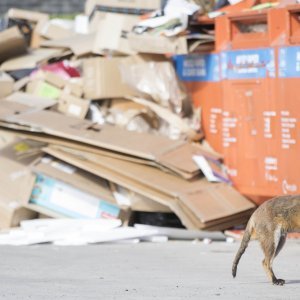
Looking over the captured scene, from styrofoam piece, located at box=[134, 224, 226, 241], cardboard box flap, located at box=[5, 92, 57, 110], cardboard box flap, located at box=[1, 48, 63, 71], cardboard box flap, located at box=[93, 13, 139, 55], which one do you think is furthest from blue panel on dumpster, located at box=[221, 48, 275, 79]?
cardboard box flap, located at box=[1, 48, 63, 71]

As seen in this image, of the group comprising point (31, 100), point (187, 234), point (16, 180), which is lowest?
point (187, 234)

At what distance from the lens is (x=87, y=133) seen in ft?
29.1

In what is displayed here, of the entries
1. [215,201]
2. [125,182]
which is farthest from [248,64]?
[125,182]

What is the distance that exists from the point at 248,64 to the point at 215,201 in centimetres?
130

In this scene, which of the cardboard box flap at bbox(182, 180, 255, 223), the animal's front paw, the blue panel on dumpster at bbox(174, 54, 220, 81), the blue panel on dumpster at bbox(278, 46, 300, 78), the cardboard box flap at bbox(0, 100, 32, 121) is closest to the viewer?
the animal's front paw

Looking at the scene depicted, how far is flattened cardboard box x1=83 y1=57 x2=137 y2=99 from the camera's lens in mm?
9703

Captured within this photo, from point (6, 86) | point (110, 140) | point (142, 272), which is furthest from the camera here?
point (6, 86)

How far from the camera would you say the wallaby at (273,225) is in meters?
6.07

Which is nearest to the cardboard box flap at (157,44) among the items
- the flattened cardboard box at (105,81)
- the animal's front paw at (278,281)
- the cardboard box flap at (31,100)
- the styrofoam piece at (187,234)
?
the flattened cardboard box at (105,81)

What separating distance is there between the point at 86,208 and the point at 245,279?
9.21 feet

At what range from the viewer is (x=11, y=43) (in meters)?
10.7

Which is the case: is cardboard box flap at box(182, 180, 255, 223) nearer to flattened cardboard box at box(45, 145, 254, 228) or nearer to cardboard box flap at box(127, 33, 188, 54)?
flattened cardboard box at box(45, 145, 254, 228)

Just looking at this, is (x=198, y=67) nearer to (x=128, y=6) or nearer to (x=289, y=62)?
(x=289, y=62)

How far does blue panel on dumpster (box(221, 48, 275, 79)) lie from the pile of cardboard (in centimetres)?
49
